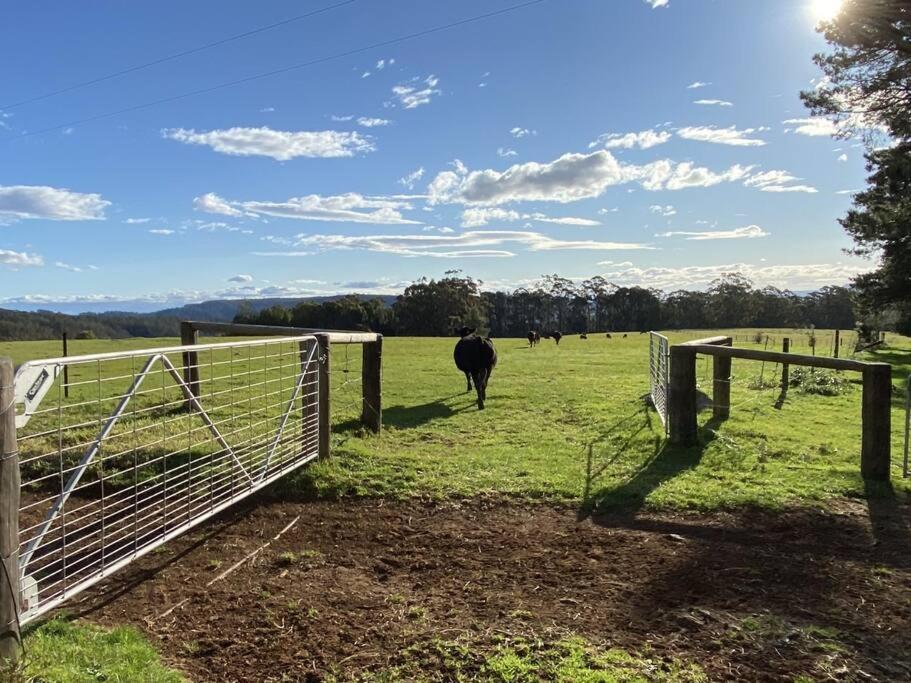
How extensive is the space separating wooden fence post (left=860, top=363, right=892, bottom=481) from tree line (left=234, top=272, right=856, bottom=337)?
7571cm

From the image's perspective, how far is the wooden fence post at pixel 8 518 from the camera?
2672 mm

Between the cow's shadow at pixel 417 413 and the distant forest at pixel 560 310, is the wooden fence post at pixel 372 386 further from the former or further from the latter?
the distant forest at pixel 560 310

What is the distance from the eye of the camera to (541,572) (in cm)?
420

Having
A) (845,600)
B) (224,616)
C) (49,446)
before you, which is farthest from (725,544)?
(49,446)

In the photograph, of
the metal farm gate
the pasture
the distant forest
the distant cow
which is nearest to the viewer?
the pasture

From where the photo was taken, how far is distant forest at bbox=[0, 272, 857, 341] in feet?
280

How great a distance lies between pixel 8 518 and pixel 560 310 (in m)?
106

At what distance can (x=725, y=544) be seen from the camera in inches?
183

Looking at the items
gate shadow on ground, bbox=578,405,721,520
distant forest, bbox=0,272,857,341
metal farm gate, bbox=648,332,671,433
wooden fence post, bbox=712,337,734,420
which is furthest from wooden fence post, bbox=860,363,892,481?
distant forest, bbox=0,272,857,341

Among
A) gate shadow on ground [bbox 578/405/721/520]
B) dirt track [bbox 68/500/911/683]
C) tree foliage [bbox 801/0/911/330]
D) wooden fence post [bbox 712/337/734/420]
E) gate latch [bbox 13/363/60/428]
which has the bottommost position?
dirt track [bbox 68/500/911/683]

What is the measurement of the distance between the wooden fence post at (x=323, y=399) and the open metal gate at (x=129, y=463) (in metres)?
0.05

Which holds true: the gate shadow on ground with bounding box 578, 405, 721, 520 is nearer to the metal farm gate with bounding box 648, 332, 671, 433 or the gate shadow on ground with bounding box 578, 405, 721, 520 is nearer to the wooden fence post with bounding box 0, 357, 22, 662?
the metal farm gate with bounding box 648, 332, 671, 433

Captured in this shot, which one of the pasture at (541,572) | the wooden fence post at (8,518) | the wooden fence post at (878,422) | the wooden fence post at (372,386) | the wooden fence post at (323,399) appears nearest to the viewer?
the wooden fence post at (8,518)

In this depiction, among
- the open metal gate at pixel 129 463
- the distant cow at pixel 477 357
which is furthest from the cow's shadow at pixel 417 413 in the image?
the open metal gate at pixel 129 463
